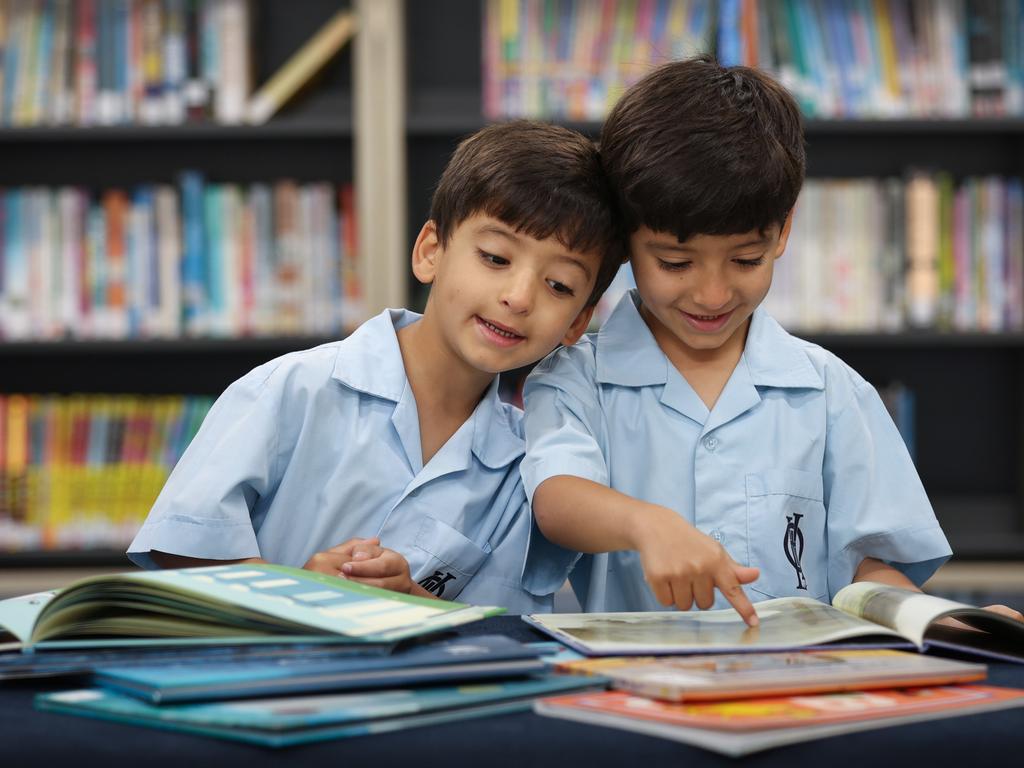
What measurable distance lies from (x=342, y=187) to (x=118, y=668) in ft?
6.71

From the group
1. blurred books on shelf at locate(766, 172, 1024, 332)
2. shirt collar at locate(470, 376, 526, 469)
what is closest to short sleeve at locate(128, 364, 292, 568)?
shirt collar at locate(470, 376, 526, 469)

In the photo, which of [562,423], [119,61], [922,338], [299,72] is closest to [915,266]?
[922,338]

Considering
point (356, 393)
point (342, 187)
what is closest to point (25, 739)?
point (356, 393)

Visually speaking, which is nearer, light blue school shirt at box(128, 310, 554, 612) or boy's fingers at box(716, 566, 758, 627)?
boy's fingers at box(716, 566, 758, 627)

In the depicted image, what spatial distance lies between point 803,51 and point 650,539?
1803 mm

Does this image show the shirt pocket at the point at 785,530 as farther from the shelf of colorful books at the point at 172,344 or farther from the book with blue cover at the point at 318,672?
the shelf of colorful books at the point at 172,344

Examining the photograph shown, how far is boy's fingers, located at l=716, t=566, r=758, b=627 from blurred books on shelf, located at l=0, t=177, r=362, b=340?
5.52 ft

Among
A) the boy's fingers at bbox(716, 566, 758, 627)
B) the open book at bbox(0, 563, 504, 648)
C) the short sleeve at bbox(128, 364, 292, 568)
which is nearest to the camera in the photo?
the open book at bbox(0, 563, 504, 648)

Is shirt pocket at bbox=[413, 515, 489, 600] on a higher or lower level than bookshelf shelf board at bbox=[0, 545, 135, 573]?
higher

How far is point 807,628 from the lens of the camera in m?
0.79

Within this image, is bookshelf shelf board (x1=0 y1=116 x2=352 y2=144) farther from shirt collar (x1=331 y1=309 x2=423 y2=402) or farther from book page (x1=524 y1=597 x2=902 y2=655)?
book page (x1=524 y1=597 x2=902 y2=655)

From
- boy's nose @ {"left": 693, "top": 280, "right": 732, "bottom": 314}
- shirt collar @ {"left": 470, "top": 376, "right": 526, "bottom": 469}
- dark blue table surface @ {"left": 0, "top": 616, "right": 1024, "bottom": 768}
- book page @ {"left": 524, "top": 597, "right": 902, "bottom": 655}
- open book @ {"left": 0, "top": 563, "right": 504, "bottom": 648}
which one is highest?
boy's nose @ {"left": 693, "top": 280, "right": 732, "bottom": 314}

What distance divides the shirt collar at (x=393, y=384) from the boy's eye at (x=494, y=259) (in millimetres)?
177

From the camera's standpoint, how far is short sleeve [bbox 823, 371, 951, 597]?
1161 millimetres
